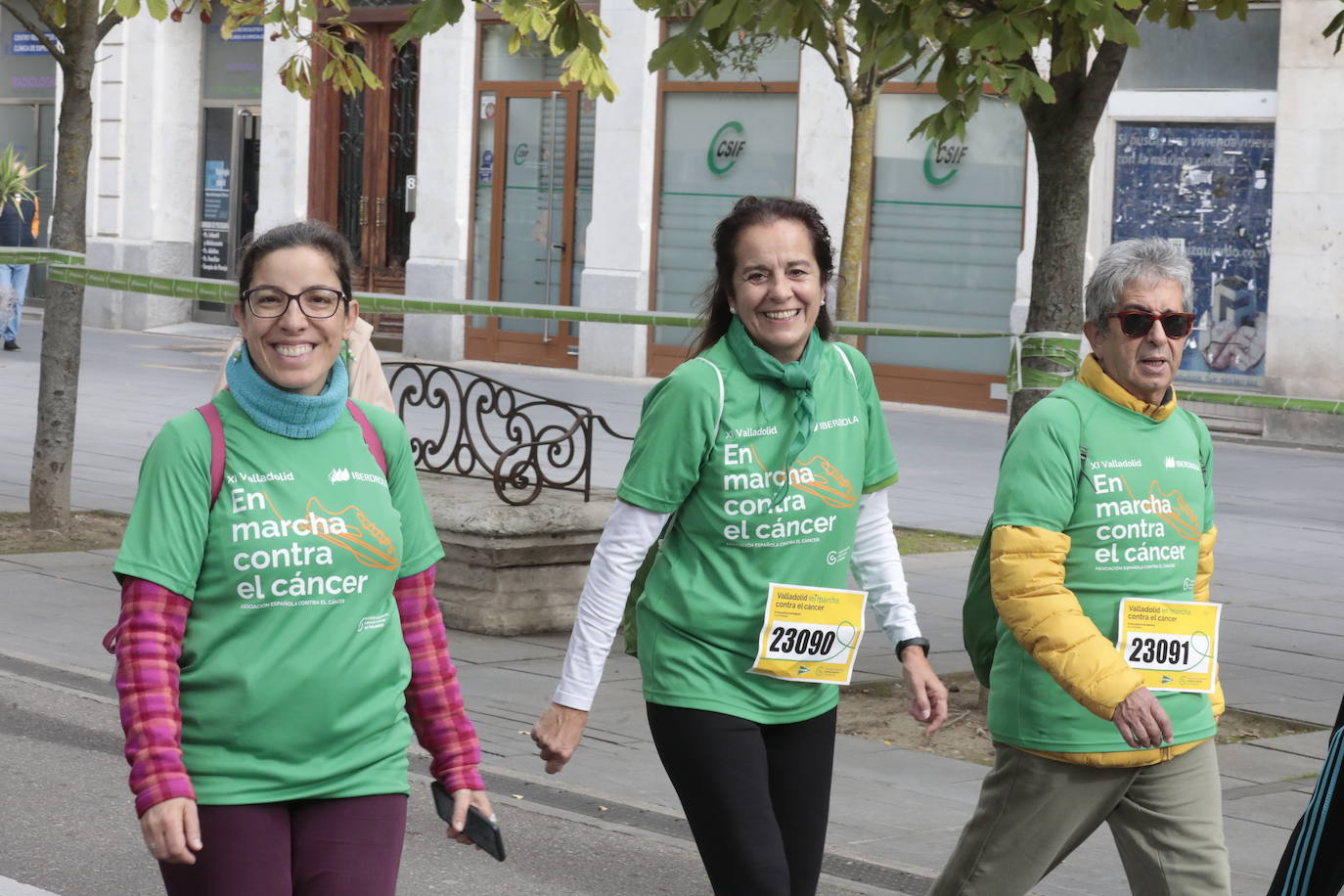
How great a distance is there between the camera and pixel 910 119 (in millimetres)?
20438

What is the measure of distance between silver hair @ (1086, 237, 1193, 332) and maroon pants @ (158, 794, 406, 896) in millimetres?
1703

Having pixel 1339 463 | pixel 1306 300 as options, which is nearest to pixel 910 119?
pixel 1306 300

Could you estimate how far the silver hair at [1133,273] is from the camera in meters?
4.04

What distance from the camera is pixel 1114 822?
4.01m

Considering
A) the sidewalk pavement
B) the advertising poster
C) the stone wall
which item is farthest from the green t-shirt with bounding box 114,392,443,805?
the advertising poster

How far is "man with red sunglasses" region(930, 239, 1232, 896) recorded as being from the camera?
3.90 metres

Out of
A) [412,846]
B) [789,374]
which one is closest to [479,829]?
[789,374]

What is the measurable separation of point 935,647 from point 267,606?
5784 millimetres

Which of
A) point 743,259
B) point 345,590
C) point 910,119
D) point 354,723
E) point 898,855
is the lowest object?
point 898,855

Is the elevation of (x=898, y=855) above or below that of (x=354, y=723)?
below

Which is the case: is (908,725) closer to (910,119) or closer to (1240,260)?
(1240,260)

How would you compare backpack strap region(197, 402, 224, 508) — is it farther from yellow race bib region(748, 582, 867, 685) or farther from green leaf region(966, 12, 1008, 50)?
green leaf region(966, 12, 1008, 50)

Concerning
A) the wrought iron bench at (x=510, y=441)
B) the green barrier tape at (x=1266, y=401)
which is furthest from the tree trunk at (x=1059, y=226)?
the wrought iron bench at (x=510, y=441)

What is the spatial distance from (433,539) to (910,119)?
57.2 ft
